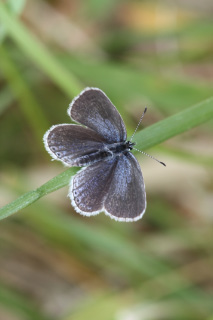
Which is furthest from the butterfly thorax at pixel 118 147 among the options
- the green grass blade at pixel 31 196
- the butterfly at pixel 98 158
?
the green grass blade at pixel 31 196

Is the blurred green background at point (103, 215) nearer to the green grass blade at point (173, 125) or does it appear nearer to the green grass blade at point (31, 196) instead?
the green grass blade at point (173, 125)

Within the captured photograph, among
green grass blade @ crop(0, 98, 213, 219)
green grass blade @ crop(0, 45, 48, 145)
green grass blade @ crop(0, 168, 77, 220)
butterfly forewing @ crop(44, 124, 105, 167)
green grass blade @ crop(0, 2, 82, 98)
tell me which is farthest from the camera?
green grass blade @ crop(0, 45, 48, 145)

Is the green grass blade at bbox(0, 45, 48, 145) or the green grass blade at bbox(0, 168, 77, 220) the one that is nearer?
the green grass blade at bbox(0, 168, 77, 220)

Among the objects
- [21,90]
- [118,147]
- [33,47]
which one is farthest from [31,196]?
Result: [21,90]

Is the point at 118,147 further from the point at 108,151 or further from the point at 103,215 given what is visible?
the point at 103,215

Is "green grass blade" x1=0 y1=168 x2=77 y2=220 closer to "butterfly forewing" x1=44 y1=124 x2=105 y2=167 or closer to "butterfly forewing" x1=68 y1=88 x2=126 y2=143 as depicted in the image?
"butterfly forewing" x1=44 y1=124 x2=105 y2=167

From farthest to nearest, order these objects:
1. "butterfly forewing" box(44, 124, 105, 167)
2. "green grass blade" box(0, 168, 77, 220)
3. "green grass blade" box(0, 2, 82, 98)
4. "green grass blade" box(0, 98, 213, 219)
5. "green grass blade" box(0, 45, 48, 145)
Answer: "green grass blade" box(0, 45, 48, 145), "green grass blade" box(0, 2, 82, 98), "butterfly forewing" box(44, 124, 105, 167), "green grass blade" box(0, 98, 213, 219), "green grass blade" box(0, 168, 77, 220)

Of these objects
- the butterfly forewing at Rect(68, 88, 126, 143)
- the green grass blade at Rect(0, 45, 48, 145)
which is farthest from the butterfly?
the green grass blade at Rect(0, 45, 48, 145)
